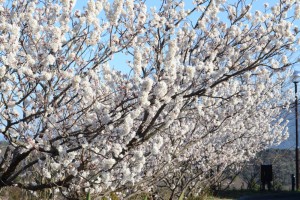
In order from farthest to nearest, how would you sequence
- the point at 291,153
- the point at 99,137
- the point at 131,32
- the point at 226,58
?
the point at 291,153 → the point at 226,58 → the point at 131,32 → the point at 99,137

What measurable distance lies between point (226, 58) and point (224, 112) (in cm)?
234

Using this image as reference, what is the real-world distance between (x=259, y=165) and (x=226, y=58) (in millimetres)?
16160

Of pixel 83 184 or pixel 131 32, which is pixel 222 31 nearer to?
pixel 131 32

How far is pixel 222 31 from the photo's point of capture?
7.63 meters

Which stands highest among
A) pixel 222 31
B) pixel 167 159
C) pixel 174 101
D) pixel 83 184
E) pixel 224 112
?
pixel 222 31

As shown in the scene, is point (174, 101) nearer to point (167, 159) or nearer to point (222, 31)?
point (167, 159)

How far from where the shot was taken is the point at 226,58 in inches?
281

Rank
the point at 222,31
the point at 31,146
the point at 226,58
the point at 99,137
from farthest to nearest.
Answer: the point at 222,31
the point at 226,58
the point at 99,137
the point at 31,146

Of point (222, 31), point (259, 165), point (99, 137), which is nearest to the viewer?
point (99, 137)

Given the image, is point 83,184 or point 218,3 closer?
point 83,184

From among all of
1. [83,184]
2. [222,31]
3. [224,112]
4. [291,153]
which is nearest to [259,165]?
[291,153]

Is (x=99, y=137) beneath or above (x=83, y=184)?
above

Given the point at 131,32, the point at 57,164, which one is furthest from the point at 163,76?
the point at 57,164

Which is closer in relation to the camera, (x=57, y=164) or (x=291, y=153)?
(x=57, y=164)
